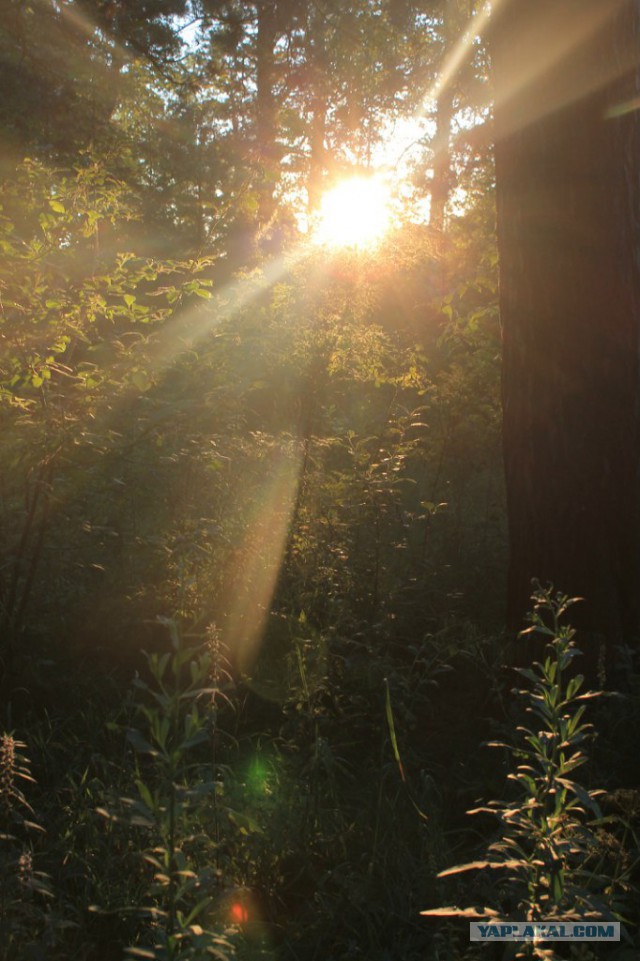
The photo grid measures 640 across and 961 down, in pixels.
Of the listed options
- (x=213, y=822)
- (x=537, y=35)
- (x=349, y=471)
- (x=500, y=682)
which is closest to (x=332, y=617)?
(x=500, y=682)

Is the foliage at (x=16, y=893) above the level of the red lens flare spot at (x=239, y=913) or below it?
above

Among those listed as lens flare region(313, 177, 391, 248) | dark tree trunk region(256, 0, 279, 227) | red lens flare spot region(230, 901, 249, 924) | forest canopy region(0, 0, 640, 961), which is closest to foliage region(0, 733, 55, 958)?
forest canopy region(0, 0, 640, 961)

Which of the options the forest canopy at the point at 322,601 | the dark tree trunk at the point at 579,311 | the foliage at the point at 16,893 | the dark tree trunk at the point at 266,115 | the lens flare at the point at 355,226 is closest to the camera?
the foliage at the point at 16,893

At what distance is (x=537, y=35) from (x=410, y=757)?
367 centimetres

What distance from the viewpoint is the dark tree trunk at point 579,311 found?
417 cm

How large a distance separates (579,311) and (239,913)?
314 centimetres

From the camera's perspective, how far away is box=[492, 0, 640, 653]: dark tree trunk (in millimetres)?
4168

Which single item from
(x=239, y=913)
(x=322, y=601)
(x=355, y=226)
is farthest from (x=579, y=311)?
(x=355, y=226)

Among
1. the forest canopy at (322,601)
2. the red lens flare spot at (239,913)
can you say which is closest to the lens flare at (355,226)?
the forest canopy at (322,601)

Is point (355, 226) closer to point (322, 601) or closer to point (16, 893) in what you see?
point (322, 601)

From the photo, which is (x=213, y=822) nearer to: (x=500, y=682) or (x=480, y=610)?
(x=500, y=682)

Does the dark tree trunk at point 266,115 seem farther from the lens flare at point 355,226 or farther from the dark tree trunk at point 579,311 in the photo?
the dark tree trunk at point 579,311

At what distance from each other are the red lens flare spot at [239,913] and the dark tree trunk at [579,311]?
2110mm

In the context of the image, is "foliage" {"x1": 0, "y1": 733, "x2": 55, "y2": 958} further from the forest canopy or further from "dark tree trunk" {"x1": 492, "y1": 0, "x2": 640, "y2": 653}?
"dark tree trunk" {"x1": 492, "y1": 0, "x2": 640, "y2": 653}
